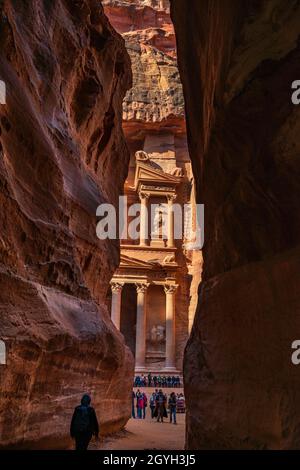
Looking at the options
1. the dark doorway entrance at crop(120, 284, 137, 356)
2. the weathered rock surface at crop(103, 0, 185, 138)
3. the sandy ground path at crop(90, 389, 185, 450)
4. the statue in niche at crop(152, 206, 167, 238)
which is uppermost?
the weathered rock surface at crop(103, 0, 185, 138)

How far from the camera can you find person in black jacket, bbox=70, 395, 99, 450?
5875 mm

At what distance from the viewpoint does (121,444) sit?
10.4 meters

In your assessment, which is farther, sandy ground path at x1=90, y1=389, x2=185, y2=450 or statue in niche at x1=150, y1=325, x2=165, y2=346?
statue in niche at x1=150, y1=325, x2=165, y2=346

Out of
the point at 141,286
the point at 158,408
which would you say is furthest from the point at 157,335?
the point at 158,408

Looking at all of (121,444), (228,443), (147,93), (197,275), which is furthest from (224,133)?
(147,93)

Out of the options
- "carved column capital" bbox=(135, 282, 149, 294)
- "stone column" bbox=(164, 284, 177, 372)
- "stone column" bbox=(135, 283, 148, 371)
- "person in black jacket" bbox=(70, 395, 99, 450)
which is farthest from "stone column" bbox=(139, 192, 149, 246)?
"person in black jacket" bbox=(70, 395, 99, 450)

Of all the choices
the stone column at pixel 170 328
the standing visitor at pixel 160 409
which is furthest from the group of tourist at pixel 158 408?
the stone column at pixel 170 328

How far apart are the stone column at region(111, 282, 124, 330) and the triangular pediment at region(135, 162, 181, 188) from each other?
414 inches

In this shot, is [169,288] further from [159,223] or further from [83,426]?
[83,426]

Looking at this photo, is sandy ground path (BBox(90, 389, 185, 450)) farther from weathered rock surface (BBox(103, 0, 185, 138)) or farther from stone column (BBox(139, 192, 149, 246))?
weathered rock surface (BBox(103, 0, 185, 138))

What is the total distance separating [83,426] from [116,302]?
33154 mm

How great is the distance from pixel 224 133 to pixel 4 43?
3326mm

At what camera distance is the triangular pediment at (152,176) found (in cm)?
4428

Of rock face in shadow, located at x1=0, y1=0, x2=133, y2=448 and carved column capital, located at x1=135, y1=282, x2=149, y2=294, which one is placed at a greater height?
carved column capital, located at x1=135, y1=282, x2=149, y2=294
